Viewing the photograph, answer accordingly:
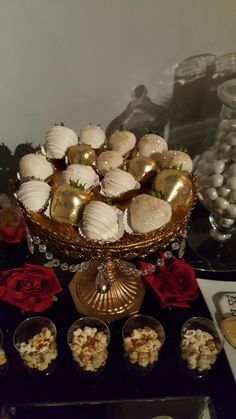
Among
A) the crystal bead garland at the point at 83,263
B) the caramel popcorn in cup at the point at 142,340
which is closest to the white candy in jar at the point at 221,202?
the crystal bead garland at the point at 83,263

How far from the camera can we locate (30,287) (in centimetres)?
70

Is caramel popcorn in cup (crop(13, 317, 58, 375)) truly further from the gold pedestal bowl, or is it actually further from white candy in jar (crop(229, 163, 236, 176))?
white candy in jar (crop(229, 163, 236, 176))

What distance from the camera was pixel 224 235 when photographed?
0.84 meters

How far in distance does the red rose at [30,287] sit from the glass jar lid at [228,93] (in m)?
0.40

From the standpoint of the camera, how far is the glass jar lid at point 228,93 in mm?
733

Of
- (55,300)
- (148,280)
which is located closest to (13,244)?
(55,300)

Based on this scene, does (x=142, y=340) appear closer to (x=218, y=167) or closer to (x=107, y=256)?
(x=107, y=256)

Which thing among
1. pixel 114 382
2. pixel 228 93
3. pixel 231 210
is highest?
pixel 228 93

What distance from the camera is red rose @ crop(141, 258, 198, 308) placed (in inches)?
27.6

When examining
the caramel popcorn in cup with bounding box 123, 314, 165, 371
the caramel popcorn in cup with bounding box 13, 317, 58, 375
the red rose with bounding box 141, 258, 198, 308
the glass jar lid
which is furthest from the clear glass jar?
the caramel popcorn in cup with bounding box 13, 317, 58, 375

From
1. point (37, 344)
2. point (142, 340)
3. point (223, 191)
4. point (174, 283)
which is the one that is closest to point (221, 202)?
point (223, 191)

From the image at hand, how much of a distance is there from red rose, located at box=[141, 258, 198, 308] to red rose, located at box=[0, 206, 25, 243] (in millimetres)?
235

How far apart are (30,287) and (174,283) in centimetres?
23

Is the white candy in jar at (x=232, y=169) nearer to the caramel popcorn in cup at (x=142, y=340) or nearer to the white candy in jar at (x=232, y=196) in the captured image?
the white candy in jar at (x=232, y=196)
